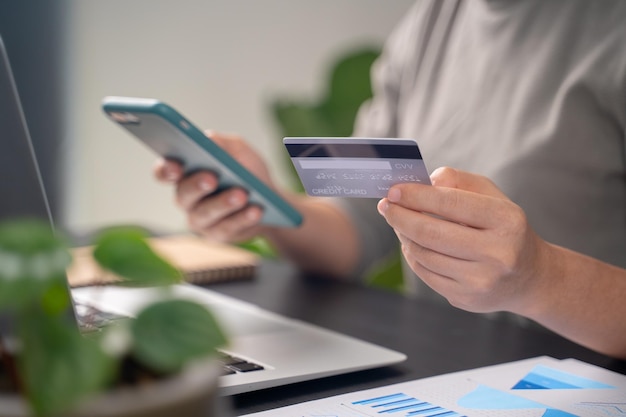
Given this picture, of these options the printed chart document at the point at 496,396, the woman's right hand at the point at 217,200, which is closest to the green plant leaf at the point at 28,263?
the printed chart document at the point at 496,396

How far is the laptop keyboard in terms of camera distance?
0.65 m

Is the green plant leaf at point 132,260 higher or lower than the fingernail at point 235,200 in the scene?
higher

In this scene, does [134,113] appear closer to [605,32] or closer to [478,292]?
[478,292]

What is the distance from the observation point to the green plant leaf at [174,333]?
269 mm

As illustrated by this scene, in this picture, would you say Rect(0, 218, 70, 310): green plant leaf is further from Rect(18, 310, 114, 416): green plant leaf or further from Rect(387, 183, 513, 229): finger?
Rect(387, 183, 513, 229): finger

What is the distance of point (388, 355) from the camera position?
73 centimetres

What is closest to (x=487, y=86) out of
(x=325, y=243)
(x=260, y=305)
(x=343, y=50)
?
(x=325, y=243)

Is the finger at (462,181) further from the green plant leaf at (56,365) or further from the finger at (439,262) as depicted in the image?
the green plant leaf at (56,365)

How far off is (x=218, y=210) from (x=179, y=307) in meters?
0.74

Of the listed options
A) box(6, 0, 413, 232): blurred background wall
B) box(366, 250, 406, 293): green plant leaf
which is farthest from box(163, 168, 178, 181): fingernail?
box(6, 0, 413, 232): blurred background wall

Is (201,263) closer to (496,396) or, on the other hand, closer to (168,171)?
(168,171)

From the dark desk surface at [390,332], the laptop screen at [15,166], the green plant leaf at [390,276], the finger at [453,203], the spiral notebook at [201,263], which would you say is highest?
the laptop screen at [15,166]

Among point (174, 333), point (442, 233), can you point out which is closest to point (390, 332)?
point (442, 233)

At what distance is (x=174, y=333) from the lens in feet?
0.89
